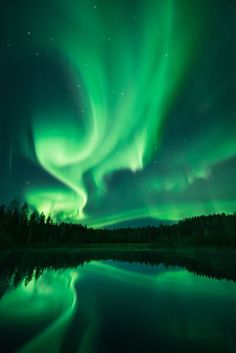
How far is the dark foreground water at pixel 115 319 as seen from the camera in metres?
7.94

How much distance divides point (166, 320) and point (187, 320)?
1.16 meters

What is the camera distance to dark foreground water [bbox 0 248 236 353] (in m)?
7.94

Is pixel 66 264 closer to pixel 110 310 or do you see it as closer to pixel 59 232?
pixel 110 310

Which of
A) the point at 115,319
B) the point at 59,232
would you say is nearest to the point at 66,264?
the point at 115,319

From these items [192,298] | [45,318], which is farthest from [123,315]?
[192,298]

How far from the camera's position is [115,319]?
10.9m

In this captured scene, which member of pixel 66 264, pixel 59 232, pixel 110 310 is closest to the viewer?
pixel 110 310

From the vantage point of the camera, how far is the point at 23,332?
881 centimetres

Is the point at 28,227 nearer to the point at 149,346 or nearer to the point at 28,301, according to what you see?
the point at 28,301

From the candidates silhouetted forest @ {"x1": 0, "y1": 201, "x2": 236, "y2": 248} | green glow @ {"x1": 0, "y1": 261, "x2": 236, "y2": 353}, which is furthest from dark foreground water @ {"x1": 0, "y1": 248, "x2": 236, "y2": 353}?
silhouetted forest @ {"x1": 0, "y1": 201, "x2": 236, "y2": 248}

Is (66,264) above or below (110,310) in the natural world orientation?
above

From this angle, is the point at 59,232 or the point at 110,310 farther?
the point at 59,232

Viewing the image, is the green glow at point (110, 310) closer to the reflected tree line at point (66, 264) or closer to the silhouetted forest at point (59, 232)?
the reflected tree line at point (66, 264)

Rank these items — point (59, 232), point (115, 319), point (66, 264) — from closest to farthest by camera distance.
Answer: point (115, 319), point (66, 264), point (59, 232)
